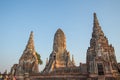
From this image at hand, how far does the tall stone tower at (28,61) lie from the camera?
31812mm

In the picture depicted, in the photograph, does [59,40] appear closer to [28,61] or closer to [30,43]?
[30,43]

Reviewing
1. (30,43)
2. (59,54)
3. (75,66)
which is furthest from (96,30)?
(59,54)

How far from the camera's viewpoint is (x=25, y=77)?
28.3 m

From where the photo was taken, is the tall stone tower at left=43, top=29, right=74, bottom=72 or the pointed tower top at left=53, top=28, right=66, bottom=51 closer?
the tall stone tower at left=43, top=29, right=74, bottom=72

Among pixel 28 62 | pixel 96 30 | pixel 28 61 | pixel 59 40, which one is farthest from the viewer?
pixel 59 40

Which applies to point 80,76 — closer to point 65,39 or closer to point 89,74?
point 89,74

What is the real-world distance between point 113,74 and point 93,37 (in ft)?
42.0

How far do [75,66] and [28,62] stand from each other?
11.9m

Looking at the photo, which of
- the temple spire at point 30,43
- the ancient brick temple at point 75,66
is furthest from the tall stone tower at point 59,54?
the temple spire at point 30,43

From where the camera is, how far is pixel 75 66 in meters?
34.9

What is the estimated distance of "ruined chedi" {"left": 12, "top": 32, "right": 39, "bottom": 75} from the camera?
3173 cm

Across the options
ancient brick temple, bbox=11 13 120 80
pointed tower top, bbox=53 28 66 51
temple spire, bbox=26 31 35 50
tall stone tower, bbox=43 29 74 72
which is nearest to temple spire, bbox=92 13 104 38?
ancient brick temple, bbox=11 13 120 80

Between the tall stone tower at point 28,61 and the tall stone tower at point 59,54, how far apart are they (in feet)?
34.1

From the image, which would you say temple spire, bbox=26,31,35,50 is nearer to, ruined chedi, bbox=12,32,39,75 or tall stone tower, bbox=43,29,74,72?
ruined chedi, bbox=12,32,39,75
